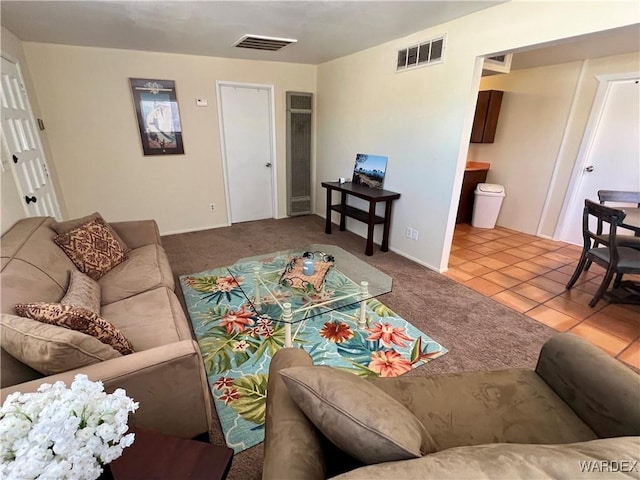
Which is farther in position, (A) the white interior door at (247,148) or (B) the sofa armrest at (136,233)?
(A) the white interior door at (247,148)

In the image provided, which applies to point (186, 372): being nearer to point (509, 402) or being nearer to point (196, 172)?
point (509, 402)

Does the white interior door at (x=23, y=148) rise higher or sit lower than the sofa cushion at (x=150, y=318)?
higher

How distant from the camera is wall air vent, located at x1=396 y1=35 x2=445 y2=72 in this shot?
2.89 m

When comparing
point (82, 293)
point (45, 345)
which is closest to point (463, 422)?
point (45, 345)

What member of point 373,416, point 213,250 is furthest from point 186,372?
point 213,250

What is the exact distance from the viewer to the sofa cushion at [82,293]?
163 cm

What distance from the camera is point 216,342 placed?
7.14 ft

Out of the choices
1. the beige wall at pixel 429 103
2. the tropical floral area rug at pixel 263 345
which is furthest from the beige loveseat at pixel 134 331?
the beige wall at pixel 429 103

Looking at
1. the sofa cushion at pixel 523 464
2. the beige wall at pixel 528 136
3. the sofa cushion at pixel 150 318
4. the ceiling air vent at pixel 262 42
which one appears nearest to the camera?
the sofa cushion at pixel 523 464

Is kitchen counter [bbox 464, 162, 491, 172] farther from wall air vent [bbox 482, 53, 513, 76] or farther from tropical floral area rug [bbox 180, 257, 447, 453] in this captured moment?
tropical floral area rug [bbox 180, 257, 447, 453]

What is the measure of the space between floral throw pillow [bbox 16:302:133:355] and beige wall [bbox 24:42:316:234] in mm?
3072

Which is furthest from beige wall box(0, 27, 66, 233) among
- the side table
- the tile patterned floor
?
the tile patterned floor

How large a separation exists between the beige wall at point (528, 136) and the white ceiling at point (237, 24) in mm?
467

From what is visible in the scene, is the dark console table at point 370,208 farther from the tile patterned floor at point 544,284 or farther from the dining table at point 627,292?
the dining table at point 627,292
